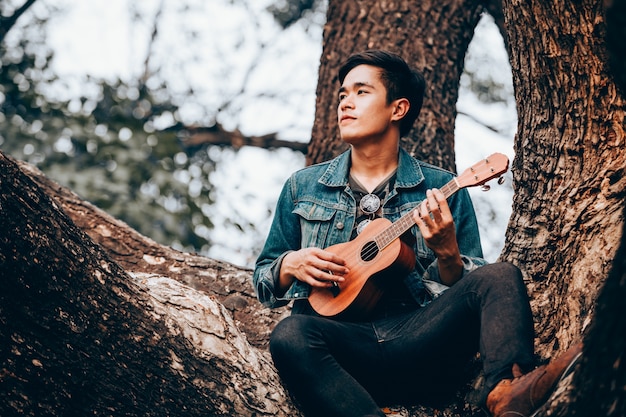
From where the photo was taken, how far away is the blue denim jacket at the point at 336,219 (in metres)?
3.29

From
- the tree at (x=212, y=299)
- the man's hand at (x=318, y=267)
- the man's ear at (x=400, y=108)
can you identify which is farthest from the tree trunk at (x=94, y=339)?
the man's ear at (x=400, y=108)

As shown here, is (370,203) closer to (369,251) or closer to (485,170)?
(369,251)

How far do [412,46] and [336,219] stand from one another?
1812 millimetres

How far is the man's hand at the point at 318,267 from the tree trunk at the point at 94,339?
0.41 meters

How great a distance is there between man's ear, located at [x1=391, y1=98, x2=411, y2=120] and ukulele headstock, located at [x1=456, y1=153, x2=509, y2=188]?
2.61 feet

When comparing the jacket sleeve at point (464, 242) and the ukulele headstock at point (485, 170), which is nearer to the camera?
the ukulele headstock at point (485, 170)

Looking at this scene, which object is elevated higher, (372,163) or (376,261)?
(372,163)

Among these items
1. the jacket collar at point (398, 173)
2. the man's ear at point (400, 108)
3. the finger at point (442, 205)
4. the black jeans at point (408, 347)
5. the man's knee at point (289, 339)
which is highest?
the man's ear at point (400, 108)

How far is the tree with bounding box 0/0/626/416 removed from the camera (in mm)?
2363

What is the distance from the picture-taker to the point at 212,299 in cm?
305

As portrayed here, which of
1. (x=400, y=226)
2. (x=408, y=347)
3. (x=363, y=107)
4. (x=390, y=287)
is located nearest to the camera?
(x=408, y=347)

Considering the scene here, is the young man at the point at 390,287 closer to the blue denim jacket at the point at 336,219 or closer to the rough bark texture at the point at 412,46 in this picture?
the blue denim jacket at the point at 336,219

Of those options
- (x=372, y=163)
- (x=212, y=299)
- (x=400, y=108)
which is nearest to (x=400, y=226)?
(x=372, y=163)

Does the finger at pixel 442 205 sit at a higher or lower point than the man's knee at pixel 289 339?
higher
